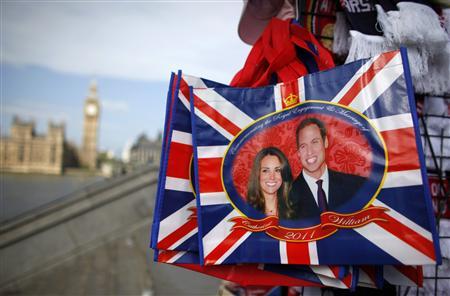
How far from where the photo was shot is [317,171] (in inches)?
44.7

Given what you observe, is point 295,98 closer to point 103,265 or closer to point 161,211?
point 161,211

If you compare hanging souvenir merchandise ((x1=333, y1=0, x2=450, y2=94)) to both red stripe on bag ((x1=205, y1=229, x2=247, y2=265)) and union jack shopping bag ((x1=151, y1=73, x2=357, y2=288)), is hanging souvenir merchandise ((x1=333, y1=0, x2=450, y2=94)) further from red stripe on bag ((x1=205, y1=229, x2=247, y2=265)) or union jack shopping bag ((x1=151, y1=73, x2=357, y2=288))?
red stripe on bag ((x1=205, y1=229, x2=247, y2=265))

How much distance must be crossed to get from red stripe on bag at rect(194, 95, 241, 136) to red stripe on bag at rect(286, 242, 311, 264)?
0.43 meters

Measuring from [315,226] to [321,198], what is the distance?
0.09m

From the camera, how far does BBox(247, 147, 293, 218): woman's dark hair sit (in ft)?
3.81

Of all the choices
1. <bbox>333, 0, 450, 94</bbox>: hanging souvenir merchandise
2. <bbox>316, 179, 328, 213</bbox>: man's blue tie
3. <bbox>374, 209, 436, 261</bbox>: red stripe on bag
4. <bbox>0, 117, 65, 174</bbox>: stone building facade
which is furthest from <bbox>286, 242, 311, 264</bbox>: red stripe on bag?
<bbox>0, 117, 65, 174</bbox>: stone building facade

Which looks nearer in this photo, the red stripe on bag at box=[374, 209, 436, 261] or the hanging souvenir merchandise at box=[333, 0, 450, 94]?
the red stripe on bag at box=[374, 209, 436, 261]

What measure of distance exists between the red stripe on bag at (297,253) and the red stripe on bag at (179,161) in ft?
1.49

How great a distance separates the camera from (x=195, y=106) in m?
1.24

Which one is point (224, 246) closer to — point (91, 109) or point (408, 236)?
point (408, 236)

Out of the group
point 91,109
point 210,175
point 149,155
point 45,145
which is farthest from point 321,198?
point 91,109

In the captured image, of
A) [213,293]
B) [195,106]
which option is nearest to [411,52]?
[195,106]

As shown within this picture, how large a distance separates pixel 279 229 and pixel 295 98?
17.7 inches

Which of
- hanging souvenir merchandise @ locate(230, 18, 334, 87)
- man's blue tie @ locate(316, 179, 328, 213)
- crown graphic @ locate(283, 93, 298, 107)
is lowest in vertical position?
man's blue tie @ locate(316, 179, 328, 213)
